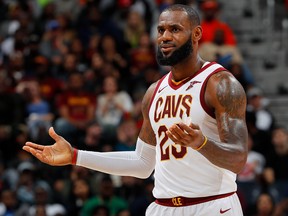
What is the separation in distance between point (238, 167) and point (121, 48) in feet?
36.7

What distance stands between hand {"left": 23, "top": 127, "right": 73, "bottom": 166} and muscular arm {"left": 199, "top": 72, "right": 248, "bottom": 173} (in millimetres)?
1301

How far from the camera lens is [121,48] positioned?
17.3m

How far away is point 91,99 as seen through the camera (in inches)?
597

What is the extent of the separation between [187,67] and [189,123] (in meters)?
0.58

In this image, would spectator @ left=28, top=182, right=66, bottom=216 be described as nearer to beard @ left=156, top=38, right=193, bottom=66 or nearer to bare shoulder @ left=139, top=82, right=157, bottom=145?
bare shoulder @ left=139, top=82, right=157, bottom=145

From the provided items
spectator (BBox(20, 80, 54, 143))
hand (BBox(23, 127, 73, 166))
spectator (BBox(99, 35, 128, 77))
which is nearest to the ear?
hand (BBox(23, 127, 73, 166))

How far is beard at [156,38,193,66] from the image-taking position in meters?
6.73

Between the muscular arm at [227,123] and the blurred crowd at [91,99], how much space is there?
6.07 metres

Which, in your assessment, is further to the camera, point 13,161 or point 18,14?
point 18,14

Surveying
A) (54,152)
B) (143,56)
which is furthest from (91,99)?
(54,152)

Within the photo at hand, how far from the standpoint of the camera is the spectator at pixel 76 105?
14852 mm

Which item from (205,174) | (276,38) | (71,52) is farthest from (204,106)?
(276,38)

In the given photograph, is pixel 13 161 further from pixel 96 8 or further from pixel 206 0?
pixel 206 0

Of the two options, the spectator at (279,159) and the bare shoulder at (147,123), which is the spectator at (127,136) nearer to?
the spectator at (279,159)
